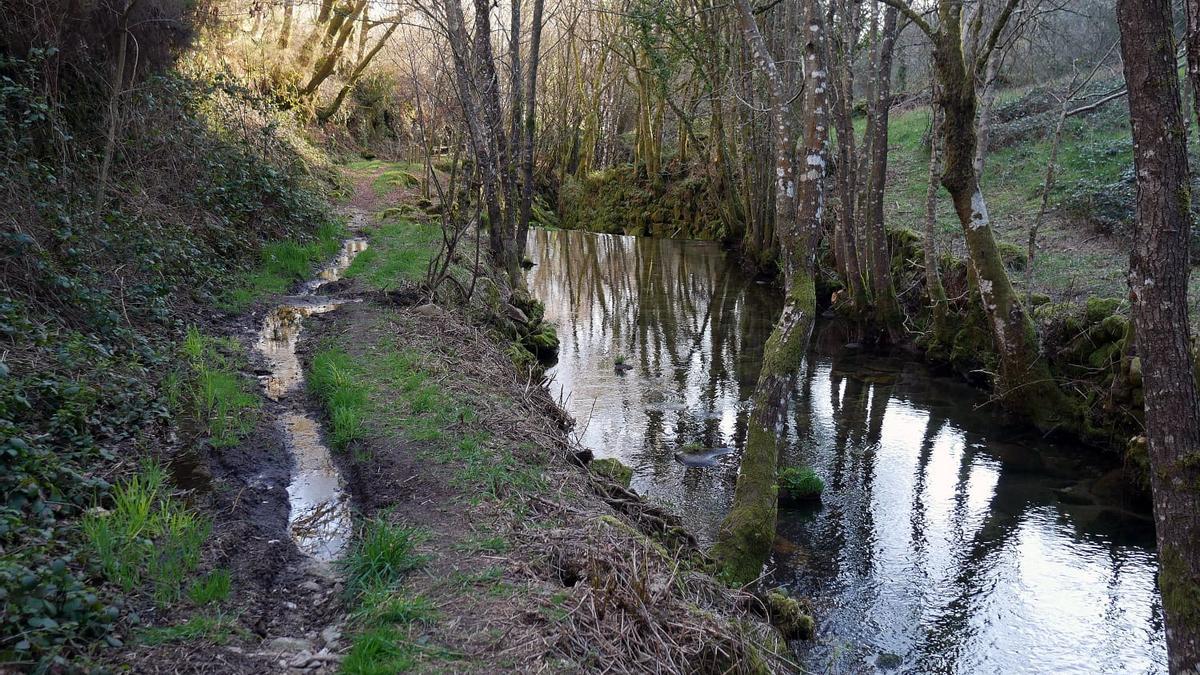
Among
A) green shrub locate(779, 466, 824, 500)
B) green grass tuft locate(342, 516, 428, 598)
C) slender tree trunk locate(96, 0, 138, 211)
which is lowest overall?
green shrub locate(779, 466, 824, 500)

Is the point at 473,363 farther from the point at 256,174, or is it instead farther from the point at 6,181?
the point at 256,174

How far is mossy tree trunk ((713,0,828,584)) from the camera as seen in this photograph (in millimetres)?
6527

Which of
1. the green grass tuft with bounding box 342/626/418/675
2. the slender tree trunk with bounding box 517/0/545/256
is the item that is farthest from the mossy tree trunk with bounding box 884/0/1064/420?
the green grass tuft with bounding box 342/626/418/675

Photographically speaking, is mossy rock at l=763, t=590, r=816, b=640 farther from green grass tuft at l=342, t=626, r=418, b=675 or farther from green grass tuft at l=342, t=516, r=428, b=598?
green grass tuft at l=342, t=626, r=418, b=675

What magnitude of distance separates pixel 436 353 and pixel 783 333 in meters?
4.57

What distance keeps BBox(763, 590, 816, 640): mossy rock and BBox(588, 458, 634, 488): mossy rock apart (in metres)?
2.09

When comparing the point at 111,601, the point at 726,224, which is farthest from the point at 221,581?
the point at 726,224

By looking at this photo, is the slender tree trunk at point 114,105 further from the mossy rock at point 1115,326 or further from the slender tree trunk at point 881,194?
the mossy rock at point 1115,326

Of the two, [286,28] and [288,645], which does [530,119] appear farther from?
[286,28]

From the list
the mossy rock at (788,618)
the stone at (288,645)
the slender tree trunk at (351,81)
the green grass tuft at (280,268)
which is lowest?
the mossy rock at (788,618)

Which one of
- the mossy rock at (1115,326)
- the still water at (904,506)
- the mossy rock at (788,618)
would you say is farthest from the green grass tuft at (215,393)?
the mossy rock at (1115,326)

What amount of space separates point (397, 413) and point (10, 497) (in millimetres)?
3595

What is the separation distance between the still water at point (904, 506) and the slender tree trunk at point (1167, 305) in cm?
209

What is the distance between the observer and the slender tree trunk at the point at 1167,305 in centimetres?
421
